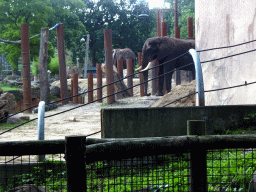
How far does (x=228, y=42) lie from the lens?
660cm

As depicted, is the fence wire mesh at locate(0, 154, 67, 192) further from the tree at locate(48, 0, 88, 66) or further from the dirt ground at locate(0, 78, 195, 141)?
the tree at locate(48, 0, 88, 66)

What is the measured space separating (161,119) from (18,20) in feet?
83.0

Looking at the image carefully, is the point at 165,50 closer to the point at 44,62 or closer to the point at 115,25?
the point at 44,62

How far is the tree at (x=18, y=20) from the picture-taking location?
2684 cm

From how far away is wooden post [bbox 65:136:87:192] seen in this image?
2100 millimetres

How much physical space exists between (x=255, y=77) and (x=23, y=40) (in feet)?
29.4

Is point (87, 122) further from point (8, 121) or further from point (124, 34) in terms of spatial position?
point (124, 34)

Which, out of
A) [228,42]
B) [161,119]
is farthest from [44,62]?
[161,119]

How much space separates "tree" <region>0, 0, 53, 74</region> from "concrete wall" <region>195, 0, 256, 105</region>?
66.6 feet

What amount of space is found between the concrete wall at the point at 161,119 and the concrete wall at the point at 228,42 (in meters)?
0.69

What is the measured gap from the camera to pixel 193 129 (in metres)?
2.52

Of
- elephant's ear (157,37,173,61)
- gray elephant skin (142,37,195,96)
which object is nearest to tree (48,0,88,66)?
gray elephant skin (142,37,195,96)

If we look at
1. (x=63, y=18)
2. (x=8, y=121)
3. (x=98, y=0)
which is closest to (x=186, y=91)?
(x=8, y=121)

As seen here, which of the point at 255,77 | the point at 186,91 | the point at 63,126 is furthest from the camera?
the point at 63,126
